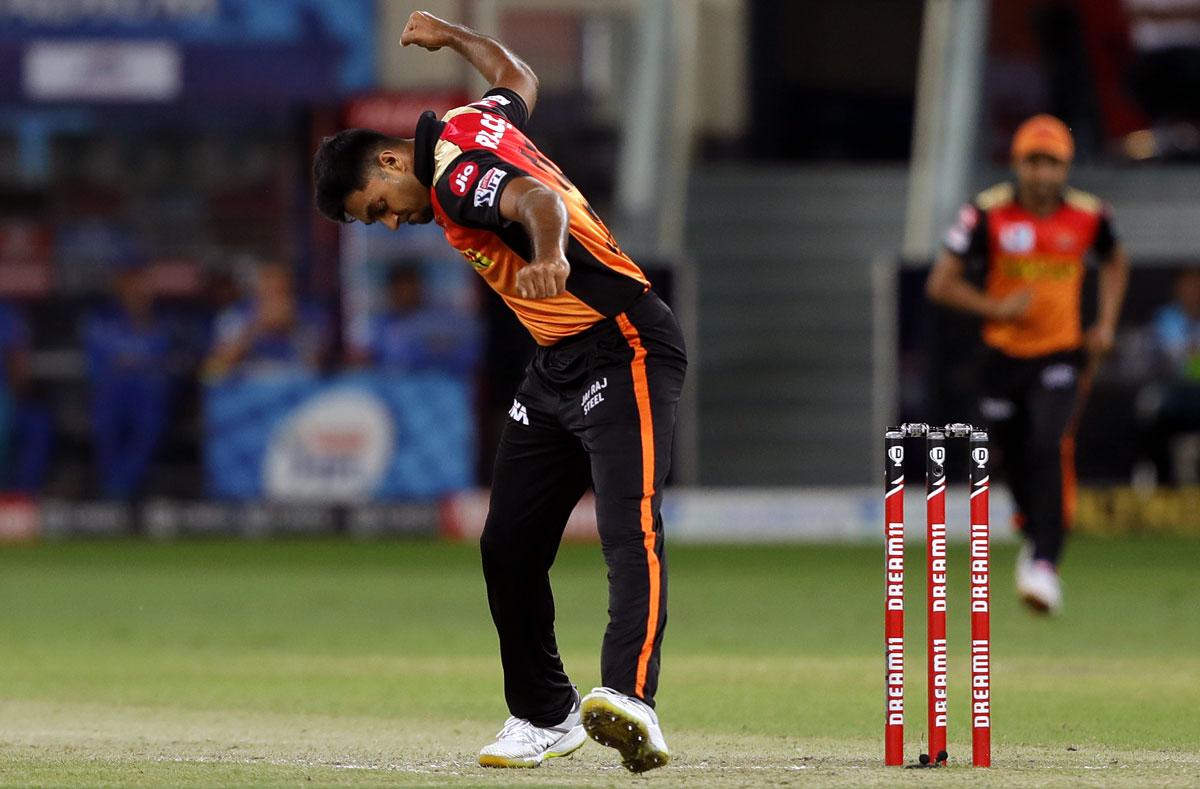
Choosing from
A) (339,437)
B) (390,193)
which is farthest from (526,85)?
(339,437)

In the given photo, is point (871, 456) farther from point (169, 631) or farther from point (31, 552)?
point (169, 631)

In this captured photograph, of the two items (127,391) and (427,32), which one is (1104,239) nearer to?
(427,32)

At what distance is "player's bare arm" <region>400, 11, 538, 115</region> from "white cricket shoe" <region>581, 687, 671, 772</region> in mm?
1676

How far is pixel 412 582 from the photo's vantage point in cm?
1298

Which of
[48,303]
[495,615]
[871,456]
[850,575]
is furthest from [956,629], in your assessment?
[48,303]

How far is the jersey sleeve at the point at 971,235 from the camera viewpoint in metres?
10.4

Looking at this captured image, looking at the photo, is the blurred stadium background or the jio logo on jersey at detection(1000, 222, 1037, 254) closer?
the jio logo on jersey at detection(1000, 222, 1037, 254)

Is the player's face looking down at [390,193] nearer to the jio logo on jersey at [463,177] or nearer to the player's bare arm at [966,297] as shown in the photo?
the jio logo on jersey at [463,177]

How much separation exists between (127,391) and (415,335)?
204 centimetres

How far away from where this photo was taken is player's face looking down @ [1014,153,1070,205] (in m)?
10.2

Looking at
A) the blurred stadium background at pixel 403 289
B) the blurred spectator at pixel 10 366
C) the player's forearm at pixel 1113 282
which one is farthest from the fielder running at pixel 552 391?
the blurred spectator at pixel 10 366

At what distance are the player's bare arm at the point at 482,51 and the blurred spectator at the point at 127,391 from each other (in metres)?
9.97

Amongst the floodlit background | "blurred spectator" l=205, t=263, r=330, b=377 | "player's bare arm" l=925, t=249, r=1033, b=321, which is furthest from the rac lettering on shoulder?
"blurred spectator" l=205, t=263, r=330, b=377

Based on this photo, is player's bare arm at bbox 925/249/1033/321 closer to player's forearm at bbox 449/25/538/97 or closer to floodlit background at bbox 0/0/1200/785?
floodlit background at bbox 0/0/1200/785
